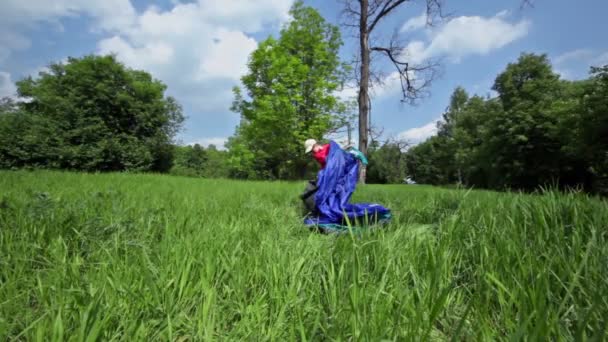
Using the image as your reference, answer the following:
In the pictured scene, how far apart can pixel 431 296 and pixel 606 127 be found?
71.9ft

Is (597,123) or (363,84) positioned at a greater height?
(363,84)

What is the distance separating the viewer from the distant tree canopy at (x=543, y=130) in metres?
15.2

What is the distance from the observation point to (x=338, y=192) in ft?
13.2

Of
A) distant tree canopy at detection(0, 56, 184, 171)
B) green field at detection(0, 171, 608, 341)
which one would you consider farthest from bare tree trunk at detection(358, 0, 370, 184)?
distant tree canopy at detection(0, 56, 184, 171)

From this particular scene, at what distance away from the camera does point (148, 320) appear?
108cm

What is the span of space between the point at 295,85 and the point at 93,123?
1314cm

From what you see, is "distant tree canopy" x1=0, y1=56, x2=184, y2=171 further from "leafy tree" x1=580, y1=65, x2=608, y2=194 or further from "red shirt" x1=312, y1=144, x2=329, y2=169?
"leafy tree" x1=580, y1=65, x2=608, y2=194

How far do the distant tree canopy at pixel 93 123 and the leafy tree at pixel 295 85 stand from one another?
6836 millimetres

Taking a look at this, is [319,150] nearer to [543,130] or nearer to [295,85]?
[295,85]

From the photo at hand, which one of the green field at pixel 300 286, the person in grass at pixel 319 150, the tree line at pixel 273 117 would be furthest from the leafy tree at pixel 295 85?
the green field at pixel 300 286

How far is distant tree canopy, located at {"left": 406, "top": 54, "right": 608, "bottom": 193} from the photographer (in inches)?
597

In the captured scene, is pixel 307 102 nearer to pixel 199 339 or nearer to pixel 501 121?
pixel 199 339

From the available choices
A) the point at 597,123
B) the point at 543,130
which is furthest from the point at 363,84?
the point at 543,130

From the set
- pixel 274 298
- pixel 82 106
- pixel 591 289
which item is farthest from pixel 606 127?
pixel 82 106
